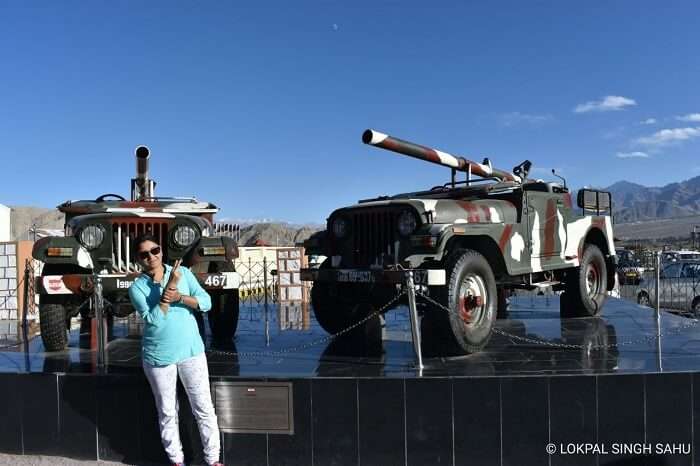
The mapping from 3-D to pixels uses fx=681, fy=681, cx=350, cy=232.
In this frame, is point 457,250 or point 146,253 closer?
point 146,253

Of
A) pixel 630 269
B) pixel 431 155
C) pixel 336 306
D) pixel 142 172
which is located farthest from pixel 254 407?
pixel 630 269

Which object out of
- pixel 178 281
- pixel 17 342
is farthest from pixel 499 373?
pixel 17 342

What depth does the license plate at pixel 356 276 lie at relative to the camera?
5.78 meters

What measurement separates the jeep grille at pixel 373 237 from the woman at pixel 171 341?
83.8 inches

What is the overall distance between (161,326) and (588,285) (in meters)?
5.92

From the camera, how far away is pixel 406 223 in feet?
19.6

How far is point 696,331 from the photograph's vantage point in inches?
267

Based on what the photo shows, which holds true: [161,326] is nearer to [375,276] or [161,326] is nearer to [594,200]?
[375,276]

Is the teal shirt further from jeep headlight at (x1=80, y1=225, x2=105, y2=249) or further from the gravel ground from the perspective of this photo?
jeep headlight at (x1=80, y1=225, x2=105, y2=249)

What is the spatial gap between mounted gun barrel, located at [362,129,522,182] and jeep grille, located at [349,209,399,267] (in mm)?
953

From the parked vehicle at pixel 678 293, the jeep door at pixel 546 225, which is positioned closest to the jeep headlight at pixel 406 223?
the jeep door at pixel 546 225

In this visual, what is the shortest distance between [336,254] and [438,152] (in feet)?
6.17

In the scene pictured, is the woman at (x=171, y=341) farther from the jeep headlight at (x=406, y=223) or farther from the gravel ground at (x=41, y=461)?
the jeep headlight at (x=406, y=223)

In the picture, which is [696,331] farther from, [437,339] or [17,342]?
[17,342]
